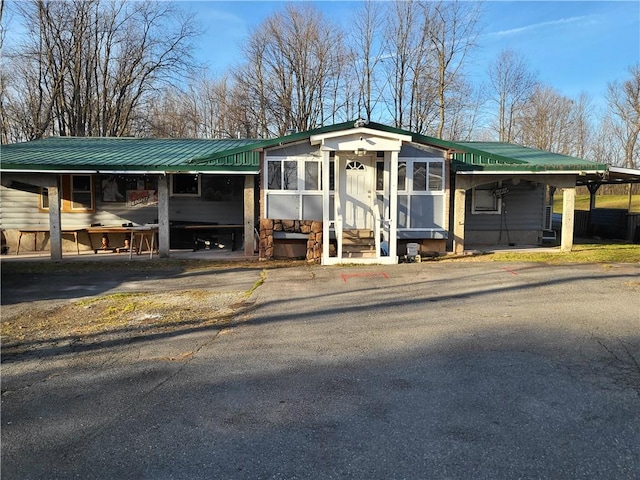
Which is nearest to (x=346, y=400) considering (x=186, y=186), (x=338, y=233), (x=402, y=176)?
(x=338, y=233)

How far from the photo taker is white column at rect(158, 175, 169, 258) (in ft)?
39.5

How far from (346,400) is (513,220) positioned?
44.4 feet

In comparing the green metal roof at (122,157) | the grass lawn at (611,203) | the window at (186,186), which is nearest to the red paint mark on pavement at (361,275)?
the green metal roof at (122,157)

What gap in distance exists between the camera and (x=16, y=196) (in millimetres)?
14555

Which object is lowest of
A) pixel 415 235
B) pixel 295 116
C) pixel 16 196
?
pixel 415 235

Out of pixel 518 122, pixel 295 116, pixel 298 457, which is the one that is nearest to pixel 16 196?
pixel 298 457

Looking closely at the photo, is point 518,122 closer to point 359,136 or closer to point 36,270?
point 359,136

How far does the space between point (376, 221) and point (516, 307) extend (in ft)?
18.7

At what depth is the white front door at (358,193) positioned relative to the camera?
1245 centimetres

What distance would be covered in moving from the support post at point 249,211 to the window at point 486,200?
7412 mm

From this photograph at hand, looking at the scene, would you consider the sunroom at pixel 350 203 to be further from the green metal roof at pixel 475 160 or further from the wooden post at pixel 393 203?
the green metal roof at pixel 475 160

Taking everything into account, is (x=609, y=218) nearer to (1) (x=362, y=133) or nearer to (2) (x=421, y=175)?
(2) (x=421, y=175)

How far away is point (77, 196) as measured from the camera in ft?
48.0

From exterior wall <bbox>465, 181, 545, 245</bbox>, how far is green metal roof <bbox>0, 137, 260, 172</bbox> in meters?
7.64
